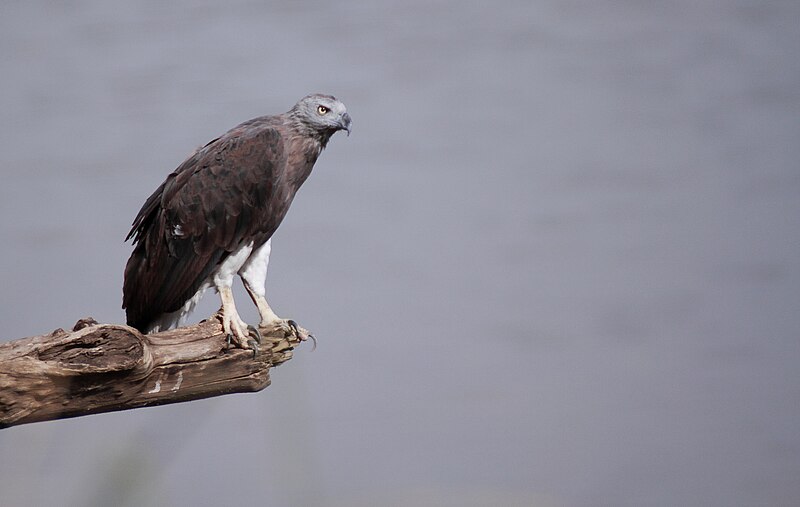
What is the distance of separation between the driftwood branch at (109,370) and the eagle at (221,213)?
1.17ft

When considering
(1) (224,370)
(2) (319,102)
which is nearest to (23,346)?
(1) (224,370)

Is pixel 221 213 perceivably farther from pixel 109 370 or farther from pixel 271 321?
pixel 109 370

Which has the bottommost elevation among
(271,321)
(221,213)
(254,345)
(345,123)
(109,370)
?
(109,370)

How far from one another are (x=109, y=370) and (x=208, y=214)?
0.89m

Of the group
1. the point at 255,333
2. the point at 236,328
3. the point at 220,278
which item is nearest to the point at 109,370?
the point at 236,328

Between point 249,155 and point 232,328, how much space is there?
62 centimetres

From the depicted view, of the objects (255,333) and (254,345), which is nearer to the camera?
(254,345)

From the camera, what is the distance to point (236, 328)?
2510 mm

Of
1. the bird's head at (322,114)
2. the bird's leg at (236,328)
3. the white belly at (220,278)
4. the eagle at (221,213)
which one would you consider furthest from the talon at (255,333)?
the bird's head at (322,114)

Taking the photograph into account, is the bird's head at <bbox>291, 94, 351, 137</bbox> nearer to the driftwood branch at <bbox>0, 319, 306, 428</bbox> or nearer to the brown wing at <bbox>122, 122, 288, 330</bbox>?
the brown wing at <bbox>122, 122, 288, 330</bbox>

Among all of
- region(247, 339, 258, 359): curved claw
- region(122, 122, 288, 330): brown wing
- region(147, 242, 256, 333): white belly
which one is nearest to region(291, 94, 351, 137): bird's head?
region(122, 122, 288, 330): brown wing

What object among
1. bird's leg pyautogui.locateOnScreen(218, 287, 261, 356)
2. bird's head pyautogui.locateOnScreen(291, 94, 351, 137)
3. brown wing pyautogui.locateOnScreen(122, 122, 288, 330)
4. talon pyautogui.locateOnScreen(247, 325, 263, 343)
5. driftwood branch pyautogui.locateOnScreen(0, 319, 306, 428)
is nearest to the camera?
driftwood branch pyautogui.locateOnScreen(0, 319, 306, 428)

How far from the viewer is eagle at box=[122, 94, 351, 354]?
2797 millimetres

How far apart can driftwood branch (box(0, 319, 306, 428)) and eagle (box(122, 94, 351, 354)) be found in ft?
1.17
